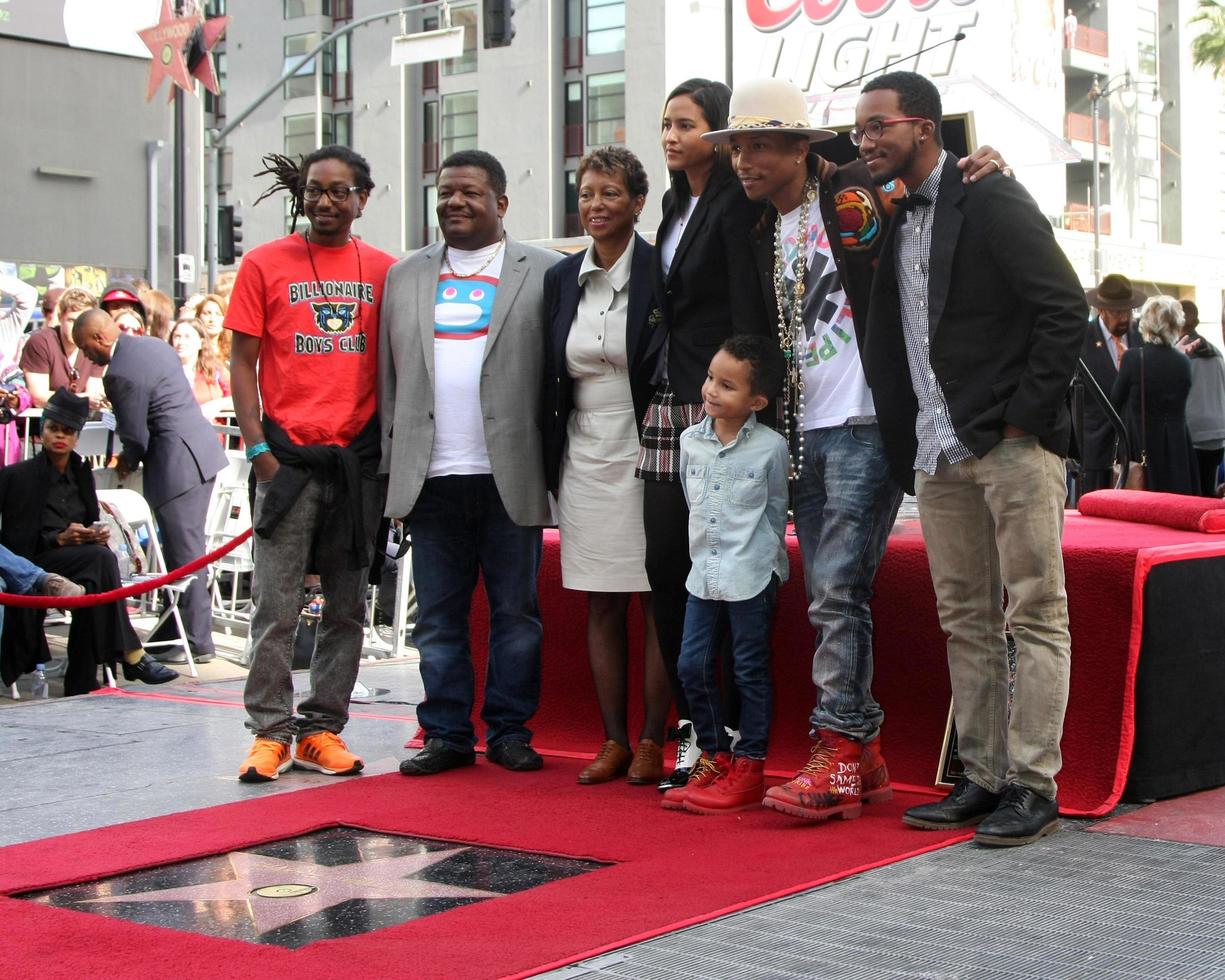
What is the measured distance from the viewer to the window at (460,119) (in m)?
37.1

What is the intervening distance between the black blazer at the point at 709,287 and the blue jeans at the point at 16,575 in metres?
3.89

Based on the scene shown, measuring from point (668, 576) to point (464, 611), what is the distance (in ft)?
2.86

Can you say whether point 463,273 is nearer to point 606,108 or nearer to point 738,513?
point 738,513

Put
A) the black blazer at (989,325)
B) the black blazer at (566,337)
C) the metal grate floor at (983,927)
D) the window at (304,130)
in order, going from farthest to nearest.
Result: the window at (304,130), the black blazer at (566,337), the black blazer at (989,325), the metal grate floor at (983,927)

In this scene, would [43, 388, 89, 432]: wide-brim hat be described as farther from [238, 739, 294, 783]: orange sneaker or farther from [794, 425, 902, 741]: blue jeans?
[794, 425, 902, 741]: blue jeans

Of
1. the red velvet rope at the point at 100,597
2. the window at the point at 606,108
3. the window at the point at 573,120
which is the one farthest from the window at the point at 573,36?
the red velvet rope at the point at 100,597

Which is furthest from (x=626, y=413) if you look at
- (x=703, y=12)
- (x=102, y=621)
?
(x=703, y=12)

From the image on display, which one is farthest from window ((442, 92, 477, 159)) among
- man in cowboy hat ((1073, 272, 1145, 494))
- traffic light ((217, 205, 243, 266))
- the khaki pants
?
the khaki pants

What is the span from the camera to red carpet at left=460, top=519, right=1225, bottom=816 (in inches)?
176

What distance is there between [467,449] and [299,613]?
802 mm

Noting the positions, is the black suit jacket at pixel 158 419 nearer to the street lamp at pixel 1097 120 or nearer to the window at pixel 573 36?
the window at pixel 573 36

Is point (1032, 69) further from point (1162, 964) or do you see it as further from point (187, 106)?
point (1162, 964)

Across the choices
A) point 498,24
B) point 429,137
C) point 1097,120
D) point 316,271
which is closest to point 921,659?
point 316,271

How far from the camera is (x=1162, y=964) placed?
3.09 metres
